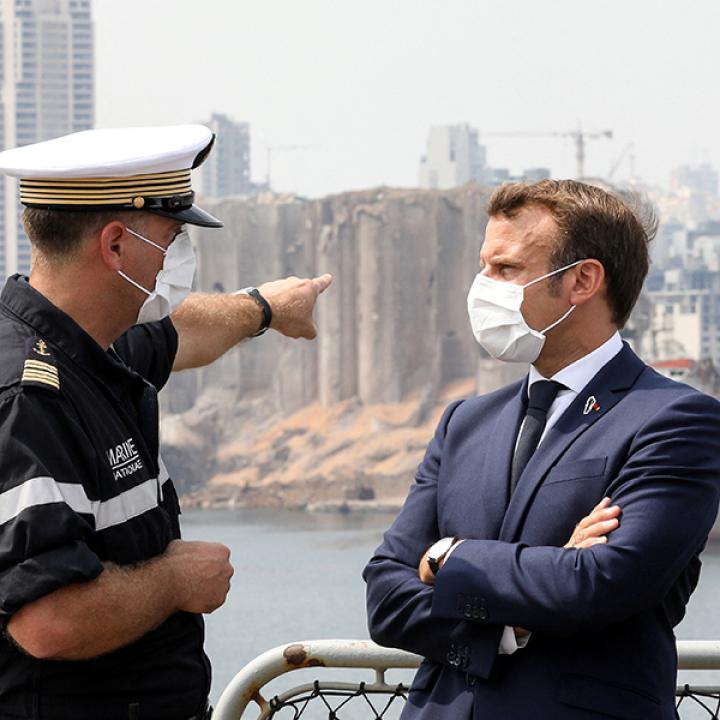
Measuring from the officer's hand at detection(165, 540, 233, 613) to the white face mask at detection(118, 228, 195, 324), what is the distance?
404 millimetres

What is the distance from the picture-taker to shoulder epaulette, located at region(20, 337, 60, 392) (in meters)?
2.49

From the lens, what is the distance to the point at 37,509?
2.38 m

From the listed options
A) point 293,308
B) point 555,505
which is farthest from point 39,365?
point 293,308

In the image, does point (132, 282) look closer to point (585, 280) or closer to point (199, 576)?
point (199, 576)

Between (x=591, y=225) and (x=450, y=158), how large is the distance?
104 m

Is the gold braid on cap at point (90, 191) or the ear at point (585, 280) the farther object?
the ear at point (585, 280)

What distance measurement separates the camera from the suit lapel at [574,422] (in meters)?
2.75

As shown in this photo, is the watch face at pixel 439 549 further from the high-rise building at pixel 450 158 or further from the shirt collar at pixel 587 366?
the high-rise building at pixel 450 158

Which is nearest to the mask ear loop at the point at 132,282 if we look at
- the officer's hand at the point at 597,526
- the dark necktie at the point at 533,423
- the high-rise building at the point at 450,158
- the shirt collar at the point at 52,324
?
the shirt collar at the point at 52,324

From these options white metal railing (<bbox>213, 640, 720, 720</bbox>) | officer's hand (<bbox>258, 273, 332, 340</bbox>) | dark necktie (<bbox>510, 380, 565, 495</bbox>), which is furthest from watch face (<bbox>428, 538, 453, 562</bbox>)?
officer's hand (<bbox>258, 273, 332, 340</bbox>)

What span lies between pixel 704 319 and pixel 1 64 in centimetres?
6639

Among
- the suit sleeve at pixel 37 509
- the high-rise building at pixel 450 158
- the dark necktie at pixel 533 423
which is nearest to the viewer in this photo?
the suit sleeve at pixel 37 509

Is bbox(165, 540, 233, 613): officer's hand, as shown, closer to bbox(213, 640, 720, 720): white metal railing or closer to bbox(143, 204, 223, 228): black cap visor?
bbox(213, 640, 720, 720): white metal railing

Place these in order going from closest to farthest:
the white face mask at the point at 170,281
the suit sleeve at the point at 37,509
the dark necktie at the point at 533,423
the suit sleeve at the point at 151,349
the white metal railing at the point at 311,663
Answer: the suit sleeve at the point at 37,509, the white face mask at the point at 170,281, the dark necktie at the point at 533,423, the white metal railing at the point at 311,663, the suit sleeve at the point at 151,349
